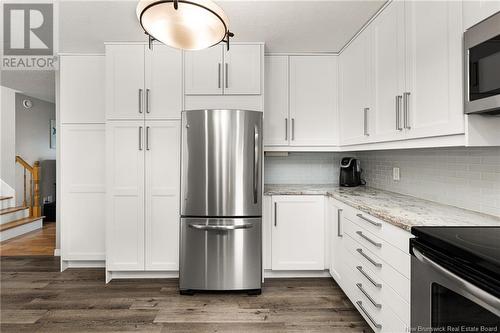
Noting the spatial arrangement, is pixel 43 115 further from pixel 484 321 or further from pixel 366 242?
pixel 484 321

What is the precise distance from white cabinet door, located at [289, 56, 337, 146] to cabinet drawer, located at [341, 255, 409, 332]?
4.62ft

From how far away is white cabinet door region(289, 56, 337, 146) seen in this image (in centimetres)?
328

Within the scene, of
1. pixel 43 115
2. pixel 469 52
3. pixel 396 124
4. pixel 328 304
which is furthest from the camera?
pixel 43 115

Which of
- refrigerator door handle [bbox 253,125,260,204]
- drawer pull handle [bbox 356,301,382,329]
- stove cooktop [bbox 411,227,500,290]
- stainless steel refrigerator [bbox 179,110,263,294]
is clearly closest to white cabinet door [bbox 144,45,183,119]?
stainless steel refrigerator [bbox 179,110,263,294]

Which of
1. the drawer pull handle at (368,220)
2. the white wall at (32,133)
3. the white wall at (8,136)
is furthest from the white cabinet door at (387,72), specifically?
the white wall at (32,133)

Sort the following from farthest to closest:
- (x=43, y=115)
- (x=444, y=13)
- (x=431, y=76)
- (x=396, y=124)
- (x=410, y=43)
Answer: (x=43, y=115)
(x=396, y=124)
(x=410, y=43)
(x=431, y=76)
(x=444, y=13)

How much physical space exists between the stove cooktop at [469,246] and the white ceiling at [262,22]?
1.77 m

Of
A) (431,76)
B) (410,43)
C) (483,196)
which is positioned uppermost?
(410,43)

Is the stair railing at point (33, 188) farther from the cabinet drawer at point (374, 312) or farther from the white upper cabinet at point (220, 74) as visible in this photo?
the cabinet drawer at point (374, 312)

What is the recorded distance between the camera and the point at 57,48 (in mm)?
3121

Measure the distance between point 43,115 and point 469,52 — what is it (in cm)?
770

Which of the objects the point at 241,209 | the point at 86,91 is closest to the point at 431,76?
the point at 241,209

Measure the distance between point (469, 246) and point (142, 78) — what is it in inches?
113

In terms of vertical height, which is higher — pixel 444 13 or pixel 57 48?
pixel 57 48
